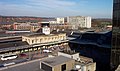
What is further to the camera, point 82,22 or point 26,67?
point 82,22

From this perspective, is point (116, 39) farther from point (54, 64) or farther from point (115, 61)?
point (54, 64)

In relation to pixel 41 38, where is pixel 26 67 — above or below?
below

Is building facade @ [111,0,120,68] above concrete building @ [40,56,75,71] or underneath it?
above

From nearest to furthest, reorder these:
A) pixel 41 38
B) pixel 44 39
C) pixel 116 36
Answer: pixel 116 36
pixel 41 38
pixel 44 39

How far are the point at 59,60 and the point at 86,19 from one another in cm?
10667

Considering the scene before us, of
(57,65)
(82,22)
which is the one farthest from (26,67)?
(82,22)

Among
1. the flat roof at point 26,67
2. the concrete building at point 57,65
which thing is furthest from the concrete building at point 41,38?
the concrete building at point 57,65

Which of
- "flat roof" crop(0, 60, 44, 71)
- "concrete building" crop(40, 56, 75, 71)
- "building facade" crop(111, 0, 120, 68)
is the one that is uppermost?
"building facade" crop(111, 0, 120, 68)

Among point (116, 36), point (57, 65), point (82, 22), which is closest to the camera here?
point (116, 36)

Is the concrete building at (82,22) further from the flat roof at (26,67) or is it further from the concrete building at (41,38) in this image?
the flat roof at (26,67)

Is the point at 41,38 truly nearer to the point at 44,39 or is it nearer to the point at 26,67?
the point at 44,39

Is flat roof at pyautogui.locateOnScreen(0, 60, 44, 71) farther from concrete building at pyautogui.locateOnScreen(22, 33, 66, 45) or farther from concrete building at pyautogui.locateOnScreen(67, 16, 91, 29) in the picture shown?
concrete building at pyautogui.locateOnScreen(67, 16, 91, 29)

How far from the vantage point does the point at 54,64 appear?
2047cm

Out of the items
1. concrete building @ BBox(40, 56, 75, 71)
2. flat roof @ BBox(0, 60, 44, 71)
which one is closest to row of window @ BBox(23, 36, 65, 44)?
flat roof @ BBox(0, 60, 44, 71)
